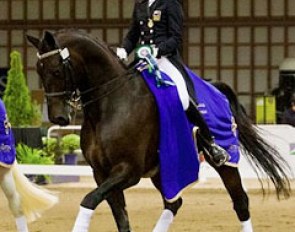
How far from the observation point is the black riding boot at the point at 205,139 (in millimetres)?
8156

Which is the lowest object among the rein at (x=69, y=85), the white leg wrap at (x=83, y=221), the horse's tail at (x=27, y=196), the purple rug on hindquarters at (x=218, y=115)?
the horse's tail at (x=27, y=196)

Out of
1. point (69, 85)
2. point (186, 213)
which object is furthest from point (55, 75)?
point (186, 213)

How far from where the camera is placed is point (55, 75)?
291 inches

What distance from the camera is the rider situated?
26.5 feet

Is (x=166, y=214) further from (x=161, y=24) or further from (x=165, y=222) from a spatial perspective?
(x=161, y=24)

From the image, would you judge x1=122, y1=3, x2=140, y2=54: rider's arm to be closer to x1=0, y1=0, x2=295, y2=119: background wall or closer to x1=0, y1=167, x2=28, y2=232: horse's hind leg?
x1=0, y1=167, x2=28, y2=232: horse's hind leg

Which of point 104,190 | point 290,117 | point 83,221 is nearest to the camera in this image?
point 83,221

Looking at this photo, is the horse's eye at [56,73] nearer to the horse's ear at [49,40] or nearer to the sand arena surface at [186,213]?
the horse's ear at [49,40]

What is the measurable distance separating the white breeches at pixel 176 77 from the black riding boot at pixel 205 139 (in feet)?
0.31

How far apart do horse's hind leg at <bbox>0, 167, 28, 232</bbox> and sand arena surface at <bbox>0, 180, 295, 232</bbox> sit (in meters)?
1.92

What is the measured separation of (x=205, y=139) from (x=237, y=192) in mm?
685

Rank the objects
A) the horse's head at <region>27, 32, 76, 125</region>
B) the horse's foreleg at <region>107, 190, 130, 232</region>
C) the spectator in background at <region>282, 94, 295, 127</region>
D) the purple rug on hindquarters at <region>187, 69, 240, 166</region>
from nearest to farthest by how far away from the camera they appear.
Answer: the horse's head at <region>27, 32, 76, 125</region>, the horse's foreleg at <region>107, 190, 130, 232</region>, the purple rug on hindquarters at <region>187, 69, 240, 166</region>, the spectator in background at <region>282, 94, 295, 127</region>

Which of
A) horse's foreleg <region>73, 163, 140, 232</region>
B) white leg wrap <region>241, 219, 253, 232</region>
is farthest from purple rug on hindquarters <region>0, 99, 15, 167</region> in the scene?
white leg wrap <region>241, 219, 253, 232</region>

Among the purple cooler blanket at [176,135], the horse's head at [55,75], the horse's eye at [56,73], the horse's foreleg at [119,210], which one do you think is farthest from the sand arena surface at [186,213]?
the horse's eye at [56,73]
